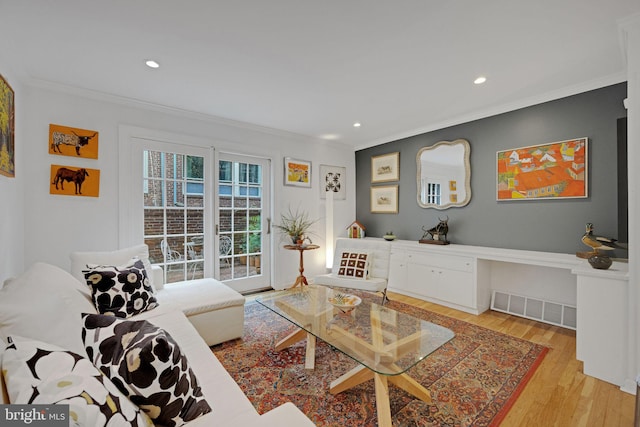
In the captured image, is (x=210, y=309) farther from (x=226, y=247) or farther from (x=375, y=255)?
(x=375, y=255)

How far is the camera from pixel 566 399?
5.57ft

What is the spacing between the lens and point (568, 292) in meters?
2.74

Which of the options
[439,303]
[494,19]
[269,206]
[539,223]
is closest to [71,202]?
[269,206]

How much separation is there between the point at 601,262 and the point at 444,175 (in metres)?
1.98

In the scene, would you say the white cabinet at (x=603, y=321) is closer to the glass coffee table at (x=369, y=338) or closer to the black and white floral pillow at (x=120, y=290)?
the glass coffee table at (x=369, y=338)

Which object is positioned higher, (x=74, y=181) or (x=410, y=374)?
(x=74, y=181)

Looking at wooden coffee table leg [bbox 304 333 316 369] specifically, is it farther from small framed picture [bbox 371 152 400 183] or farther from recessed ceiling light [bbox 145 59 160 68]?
small framed picture [bbox 371 152 400 183]

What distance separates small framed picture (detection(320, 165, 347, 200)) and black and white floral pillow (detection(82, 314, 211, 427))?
375cm

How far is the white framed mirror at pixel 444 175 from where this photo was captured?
137 inches

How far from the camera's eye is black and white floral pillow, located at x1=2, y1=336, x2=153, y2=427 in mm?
610

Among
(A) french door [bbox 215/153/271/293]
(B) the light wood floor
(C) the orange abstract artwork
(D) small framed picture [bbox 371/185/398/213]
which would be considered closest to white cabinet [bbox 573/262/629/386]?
(B) the light wood floor

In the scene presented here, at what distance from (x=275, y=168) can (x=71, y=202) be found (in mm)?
2295

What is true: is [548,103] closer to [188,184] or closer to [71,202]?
[188,184]

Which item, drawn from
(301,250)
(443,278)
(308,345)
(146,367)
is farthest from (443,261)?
(146,367)
